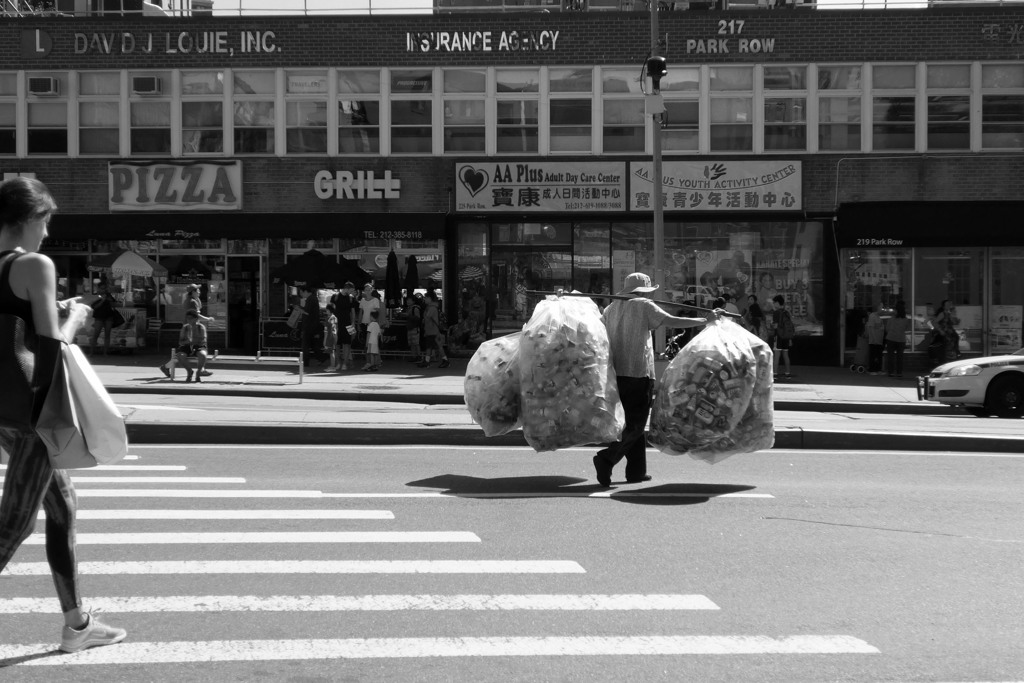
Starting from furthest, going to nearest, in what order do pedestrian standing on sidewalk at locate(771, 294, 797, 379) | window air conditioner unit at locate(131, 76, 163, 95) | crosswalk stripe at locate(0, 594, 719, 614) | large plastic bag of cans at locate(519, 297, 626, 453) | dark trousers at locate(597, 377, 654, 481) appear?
window air conditioner unit at locate(131, 76, 163, 95)
pedestrian standing on sidewalk at locate(771, 294, 797, 379)
dark trousers at locate(597, 377, 654, 481)
large plastic bag of cans at locate(519, 297, 626, 453)
crosswalk stripe at locate(0, 594, 719, 614)

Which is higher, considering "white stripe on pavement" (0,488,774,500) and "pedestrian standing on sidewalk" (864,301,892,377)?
"pedestrian standing on sidewalk" (864,301,892,377)

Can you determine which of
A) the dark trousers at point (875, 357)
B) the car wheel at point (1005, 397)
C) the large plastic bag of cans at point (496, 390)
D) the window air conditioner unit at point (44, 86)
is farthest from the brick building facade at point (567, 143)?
the large plastic bag of cans at point (496, 390)

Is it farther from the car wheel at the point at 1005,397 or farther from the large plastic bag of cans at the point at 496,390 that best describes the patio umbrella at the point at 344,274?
the large plastic bag of cans at the point at 496,390

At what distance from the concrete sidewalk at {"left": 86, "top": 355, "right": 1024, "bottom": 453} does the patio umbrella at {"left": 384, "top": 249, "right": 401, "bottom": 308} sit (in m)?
Answer: 1.42

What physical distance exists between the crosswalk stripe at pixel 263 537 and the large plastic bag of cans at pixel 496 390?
85.8 inches

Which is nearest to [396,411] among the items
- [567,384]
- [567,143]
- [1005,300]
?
[567,384]

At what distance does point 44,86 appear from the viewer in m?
27.9

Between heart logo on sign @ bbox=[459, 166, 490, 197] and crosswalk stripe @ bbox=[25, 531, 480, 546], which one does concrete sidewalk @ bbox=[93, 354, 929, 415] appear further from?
crosswalk stripe @ bbox=[25, 531, 480, 546]

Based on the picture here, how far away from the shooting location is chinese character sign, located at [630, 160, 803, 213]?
2688 cm

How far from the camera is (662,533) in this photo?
7801 mm

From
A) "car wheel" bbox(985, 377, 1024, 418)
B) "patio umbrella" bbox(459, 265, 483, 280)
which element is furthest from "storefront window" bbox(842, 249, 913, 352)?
"car wheel" bbox(985, 377, 1024, 418)

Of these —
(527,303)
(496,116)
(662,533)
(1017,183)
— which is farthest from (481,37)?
(662,533)

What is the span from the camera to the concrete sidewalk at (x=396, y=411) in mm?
12539

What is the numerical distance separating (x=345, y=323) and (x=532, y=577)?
18833mm
